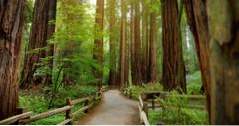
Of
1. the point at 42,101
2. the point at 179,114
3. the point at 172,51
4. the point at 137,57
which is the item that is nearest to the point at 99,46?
the point at 172,51

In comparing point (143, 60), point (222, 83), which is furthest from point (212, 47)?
point (143, 60)

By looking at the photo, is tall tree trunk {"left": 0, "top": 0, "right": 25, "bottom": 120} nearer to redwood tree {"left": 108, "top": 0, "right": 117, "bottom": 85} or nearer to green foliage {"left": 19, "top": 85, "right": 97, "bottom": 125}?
green foliage {"left": 19, "top": 85, "right": 97, "bottom": 125}

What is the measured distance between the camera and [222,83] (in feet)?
4.55

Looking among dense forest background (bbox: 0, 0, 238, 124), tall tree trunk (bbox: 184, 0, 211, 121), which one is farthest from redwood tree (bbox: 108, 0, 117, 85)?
tall tree trunk (bbox: 184, 0, 211, 121)

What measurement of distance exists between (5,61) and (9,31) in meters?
0.62

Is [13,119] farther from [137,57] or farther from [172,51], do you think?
[137,57]

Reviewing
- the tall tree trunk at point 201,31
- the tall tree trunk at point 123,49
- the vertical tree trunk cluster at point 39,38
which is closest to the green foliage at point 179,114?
the tall tree trunk at point 201,31

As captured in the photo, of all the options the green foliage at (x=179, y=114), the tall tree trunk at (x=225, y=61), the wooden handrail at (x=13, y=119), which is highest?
the tall tree trunk at (x=225, y=61)

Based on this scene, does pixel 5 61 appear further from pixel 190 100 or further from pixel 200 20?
pixel 190 100

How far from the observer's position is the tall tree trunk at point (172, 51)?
1386 cm

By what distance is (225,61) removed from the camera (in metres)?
1.40

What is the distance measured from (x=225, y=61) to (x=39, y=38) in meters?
14.0

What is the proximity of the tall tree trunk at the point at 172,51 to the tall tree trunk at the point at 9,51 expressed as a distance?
889 centimetres

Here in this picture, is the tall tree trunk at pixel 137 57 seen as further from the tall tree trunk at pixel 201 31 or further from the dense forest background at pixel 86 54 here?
the tall tree trunk at pixel 201 31
